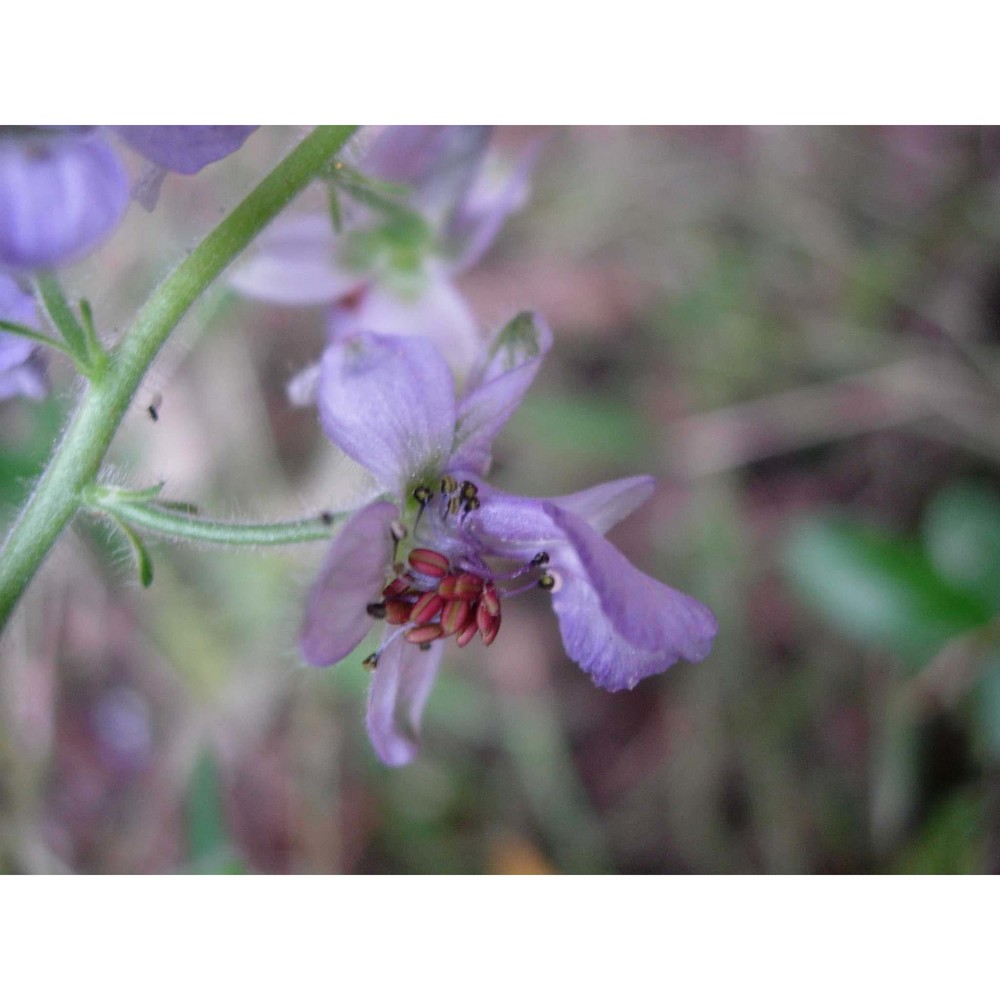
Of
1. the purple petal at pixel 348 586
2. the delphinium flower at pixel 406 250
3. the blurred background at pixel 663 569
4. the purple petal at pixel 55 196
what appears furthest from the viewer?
the blurred background at pixel 663 569

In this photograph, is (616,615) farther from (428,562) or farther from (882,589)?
(882,589)

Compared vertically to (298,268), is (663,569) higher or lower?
lower

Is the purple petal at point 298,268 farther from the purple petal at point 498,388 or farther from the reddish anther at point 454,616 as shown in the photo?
the reddish anther at point 454,616

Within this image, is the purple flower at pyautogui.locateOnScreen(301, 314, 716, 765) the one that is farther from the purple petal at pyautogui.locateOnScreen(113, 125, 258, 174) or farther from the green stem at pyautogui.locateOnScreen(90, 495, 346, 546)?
the purple petal at pyautogui.locateOnScreen(113, 125, 258, 174)

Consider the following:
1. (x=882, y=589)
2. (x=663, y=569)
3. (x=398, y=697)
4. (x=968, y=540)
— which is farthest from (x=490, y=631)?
(x=663, y=569)

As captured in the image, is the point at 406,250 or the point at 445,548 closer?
the point at 445,548


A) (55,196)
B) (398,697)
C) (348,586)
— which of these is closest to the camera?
(55,196)

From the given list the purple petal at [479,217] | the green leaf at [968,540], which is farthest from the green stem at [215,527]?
the green leaf at [968,540]

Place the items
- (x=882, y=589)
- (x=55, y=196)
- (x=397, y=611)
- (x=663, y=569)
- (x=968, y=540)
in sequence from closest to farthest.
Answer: (x=55, y=196) → (x=397, y=611) → (x=882, y=589) → (x=968, y=540) → (x=663, y=569)
